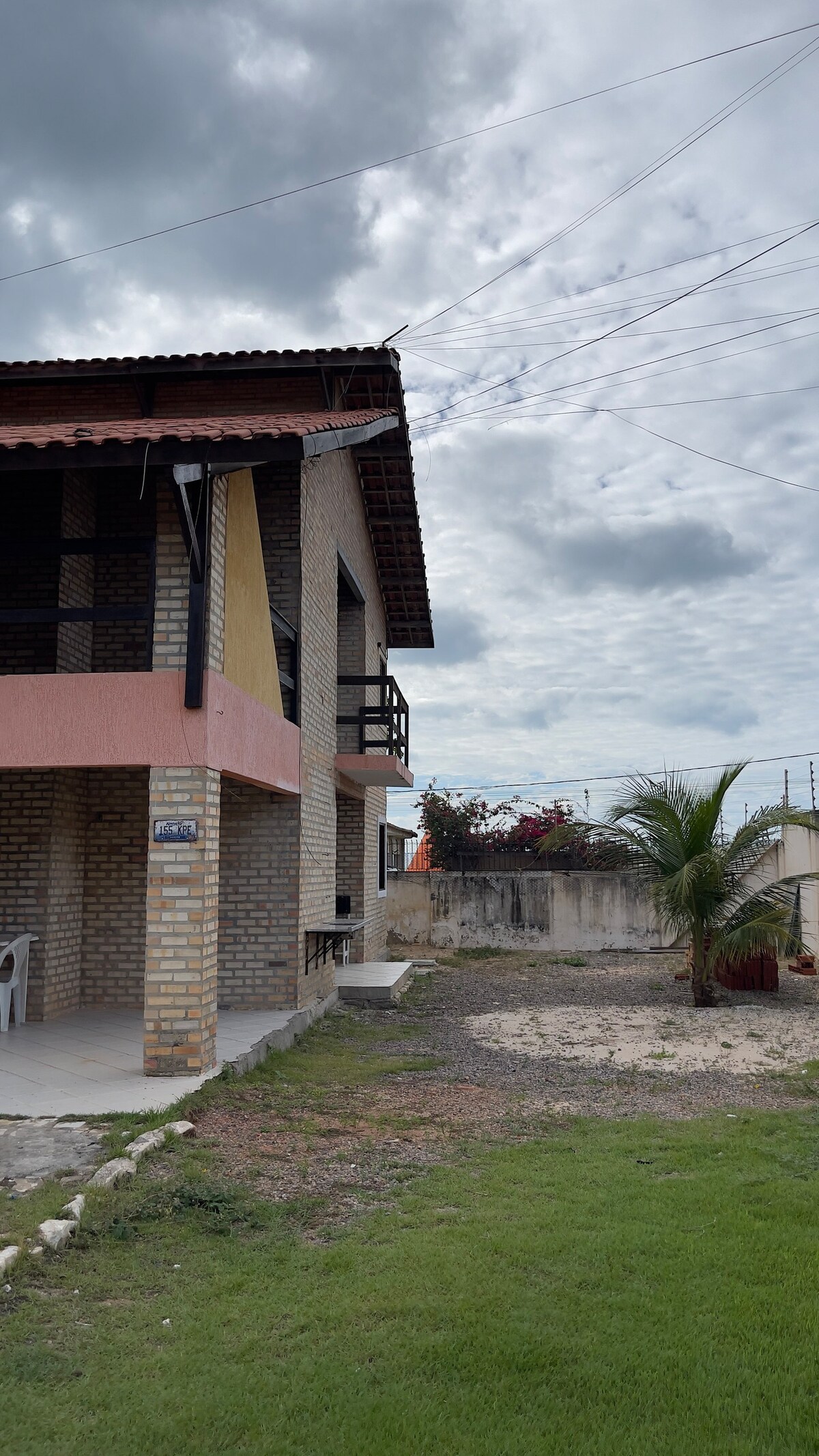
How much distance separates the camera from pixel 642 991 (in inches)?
550

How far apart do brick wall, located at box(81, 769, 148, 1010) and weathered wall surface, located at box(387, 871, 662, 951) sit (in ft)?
37.2

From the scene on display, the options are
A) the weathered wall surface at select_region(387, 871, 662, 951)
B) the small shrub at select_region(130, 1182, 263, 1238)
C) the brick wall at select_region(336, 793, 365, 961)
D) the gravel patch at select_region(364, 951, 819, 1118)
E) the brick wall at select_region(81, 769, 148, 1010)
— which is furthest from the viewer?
the weathered wall surface at select_region(387, 871, 662, 951)

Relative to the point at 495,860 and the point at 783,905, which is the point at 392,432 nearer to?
the point at 783,905

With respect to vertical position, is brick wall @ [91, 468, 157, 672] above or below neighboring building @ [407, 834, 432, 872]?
above

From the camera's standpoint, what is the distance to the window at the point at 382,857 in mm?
17641

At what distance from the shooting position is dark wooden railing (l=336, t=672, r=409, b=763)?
45.2 ft

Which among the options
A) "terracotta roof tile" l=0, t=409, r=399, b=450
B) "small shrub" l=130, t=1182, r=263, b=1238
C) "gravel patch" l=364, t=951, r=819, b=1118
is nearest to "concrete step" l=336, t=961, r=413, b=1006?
"gravel patch" l=364, t=951, r=819, b=1118

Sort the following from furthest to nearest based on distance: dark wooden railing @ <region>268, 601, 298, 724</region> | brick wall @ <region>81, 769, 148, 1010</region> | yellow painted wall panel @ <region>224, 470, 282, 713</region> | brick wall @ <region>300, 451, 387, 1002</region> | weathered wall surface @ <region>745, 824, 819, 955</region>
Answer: weathered wall surface @ <region>745, 824, 819, 955</region> → brick wall @ <region>300, 451, 387, 1002</region> → dark wooden railing @ <region>268, 601, 298, 724</region> → brick wall @ <region>81, 769, 148, 1010</region> → yellow painted wall panel @ <region>224, 470, 282, 713</region>

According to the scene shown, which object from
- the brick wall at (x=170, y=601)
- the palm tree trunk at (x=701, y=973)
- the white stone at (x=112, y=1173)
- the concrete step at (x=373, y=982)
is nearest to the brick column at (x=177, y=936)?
the brick wall at (x=170, y=601)

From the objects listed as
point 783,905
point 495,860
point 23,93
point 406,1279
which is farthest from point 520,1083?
point 495,860

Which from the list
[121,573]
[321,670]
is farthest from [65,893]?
[321,670]

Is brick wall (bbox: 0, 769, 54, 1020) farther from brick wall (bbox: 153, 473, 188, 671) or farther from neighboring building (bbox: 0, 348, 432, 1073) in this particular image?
brick wall (bbox: 153, 473, 188, 671)

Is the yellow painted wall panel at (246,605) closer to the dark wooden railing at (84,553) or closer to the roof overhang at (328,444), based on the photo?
the dark wooden railing at (84,553)

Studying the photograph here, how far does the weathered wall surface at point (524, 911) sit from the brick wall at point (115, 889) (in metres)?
11.3
